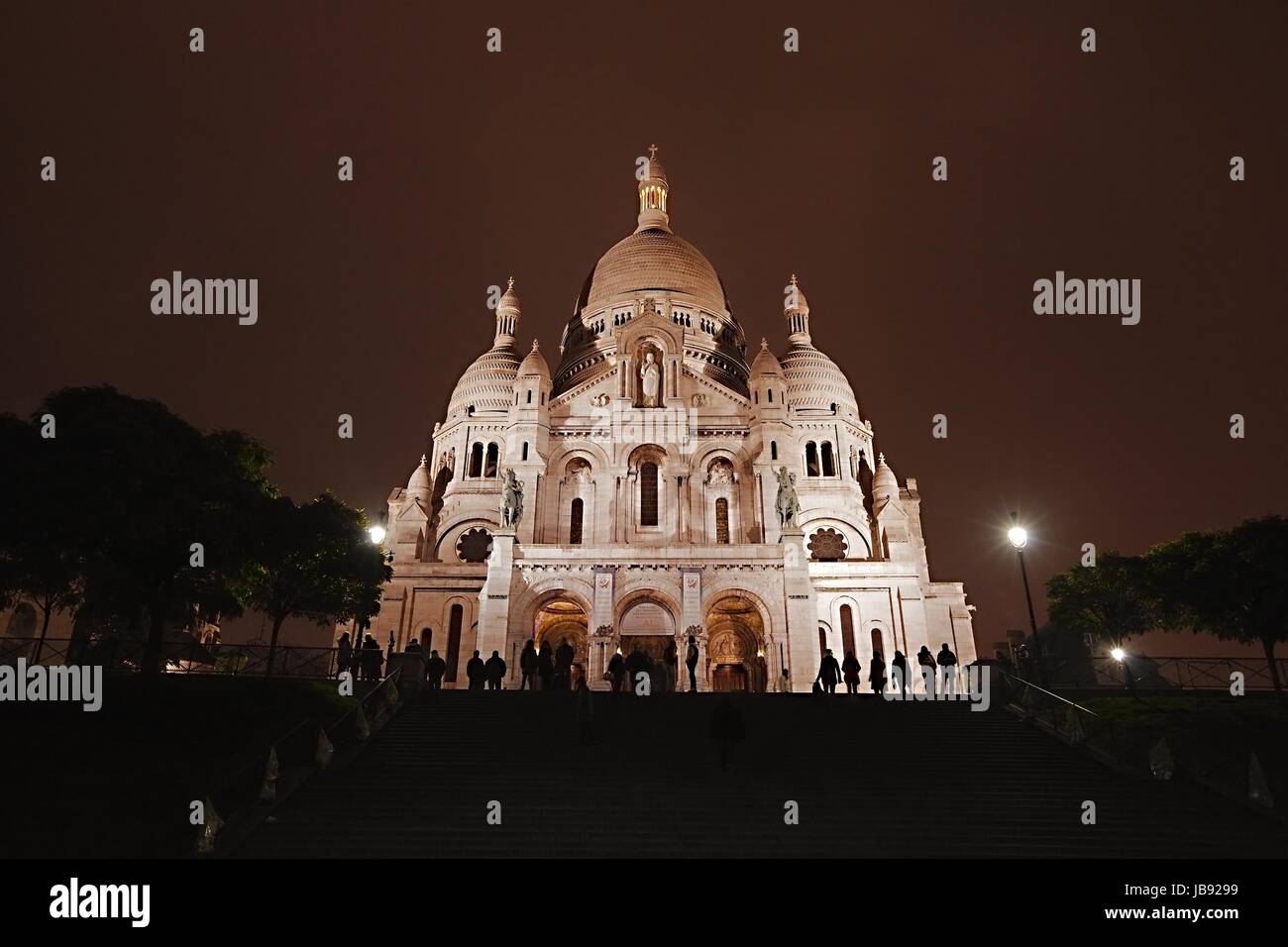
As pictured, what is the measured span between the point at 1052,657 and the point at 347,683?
94.8 ft

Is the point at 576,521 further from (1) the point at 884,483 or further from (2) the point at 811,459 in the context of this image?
(1) the point at 884,483

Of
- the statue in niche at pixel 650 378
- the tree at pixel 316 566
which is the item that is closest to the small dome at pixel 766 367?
the statue in niche at pixel 650 378

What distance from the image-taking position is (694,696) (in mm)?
22781

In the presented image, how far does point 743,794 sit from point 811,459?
39995mm

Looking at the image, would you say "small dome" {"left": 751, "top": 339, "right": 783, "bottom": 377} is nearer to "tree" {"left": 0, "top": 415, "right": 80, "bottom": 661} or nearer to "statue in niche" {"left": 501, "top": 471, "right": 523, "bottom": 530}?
"statue in niche" {"left": 501, "top": 471, "right": 523, "bottom": 530}

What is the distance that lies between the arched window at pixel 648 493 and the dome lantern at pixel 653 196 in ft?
117

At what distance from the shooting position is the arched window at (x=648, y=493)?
4141cm

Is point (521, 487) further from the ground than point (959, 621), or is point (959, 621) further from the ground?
point (521, 487)

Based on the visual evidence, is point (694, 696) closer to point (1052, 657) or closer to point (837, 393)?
point (1052, 657)

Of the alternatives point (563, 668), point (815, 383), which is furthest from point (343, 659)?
A: point (815, 383)

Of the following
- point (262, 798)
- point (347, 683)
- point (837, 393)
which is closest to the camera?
point (262, 798)

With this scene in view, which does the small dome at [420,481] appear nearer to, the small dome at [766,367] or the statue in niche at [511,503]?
the statue in niche at [511,503]
